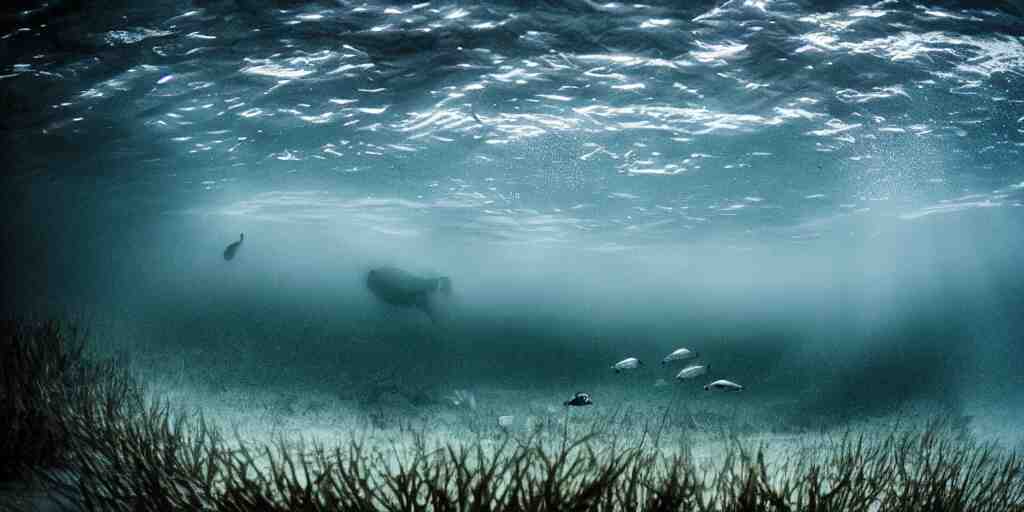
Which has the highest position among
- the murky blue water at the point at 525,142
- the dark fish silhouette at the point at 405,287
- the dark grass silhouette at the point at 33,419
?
the murky blue water at the point at 525,142

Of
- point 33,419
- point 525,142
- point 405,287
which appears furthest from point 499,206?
point 33,419

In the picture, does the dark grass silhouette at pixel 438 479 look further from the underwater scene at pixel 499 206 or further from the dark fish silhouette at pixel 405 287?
the dark fish silhouette at pixel 405 287

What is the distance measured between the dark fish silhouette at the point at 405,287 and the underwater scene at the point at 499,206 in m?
0.15

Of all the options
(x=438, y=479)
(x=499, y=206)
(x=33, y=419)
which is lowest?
(x=33, y=419)

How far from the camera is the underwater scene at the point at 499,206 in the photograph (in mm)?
5438

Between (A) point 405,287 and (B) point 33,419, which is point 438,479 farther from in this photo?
(A) point 405,287

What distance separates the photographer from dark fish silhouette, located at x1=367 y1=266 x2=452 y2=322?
88.1 feet

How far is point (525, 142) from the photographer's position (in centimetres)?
1875

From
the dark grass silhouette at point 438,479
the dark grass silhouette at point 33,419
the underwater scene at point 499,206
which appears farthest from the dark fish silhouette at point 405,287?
the dark grass silhouette at point 438,479

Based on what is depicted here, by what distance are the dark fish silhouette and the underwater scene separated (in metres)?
0.15

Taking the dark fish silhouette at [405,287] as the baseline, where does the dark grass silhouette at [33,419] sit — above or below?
below

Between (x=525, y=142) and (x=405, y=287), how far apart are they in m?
11.6

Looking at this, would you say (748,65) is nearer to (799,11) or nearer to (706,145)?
(799,11)

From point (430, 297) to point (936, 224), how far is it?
105 ft
